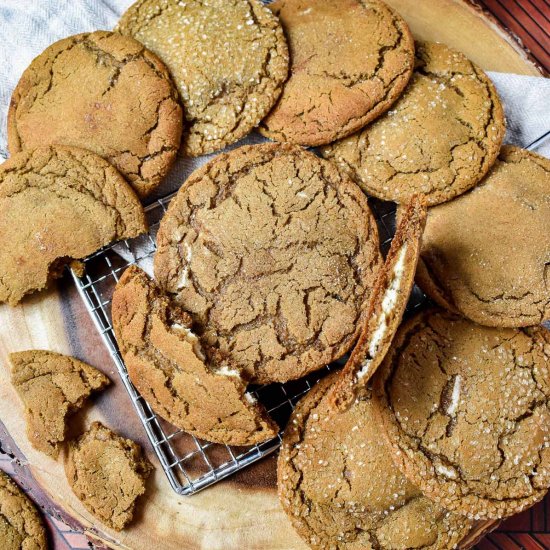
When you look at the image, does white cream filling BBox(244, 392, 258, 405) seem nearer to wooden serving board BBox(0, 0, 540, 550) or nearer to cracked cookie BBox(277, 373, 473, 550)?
cracked cookie BBox(277, 373, 473, 550)

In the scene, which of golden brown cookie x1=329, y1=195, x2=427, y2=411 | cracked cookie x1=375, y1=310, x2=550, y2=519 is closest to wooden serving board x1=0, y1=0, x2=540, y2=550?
cracked cookie x1=375, y1=310, x2=550, y2=519

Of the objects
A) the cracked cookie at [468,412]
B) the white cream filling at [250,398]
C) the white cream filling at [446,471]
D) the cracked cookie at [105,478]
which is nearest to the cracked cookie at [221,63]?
the white cream filling at [250,398]

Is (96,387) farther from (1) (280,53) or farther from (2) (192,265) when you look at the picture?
(1) (280,53)

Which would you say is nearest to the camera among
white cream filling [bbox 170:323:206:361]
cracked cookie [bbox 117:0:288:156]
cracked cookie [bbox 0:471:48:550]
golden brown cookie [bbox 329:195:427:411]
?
golden brown cookie [bbox 329:195:427:411]

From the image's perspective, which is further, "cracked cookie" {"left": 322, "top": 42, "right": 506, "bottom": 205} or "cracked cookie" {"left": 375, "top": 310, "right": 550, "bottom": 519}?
"cracked cookie" {"left": 322, "top": 42, "right": 506, "bottom": 205}

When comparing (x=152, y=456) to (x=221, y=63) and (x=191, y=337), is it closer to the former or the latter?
(x=191, y=337)

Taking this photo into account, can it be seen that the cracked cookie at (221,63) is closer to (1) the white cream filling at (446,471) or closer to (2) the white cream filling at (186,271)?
(2) the white cream filling at (186,271)

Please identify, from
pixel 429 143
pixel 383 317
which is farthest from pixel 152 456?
pixel 429 143

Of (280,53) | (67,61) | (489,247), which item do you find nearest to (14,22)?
(67,61)
